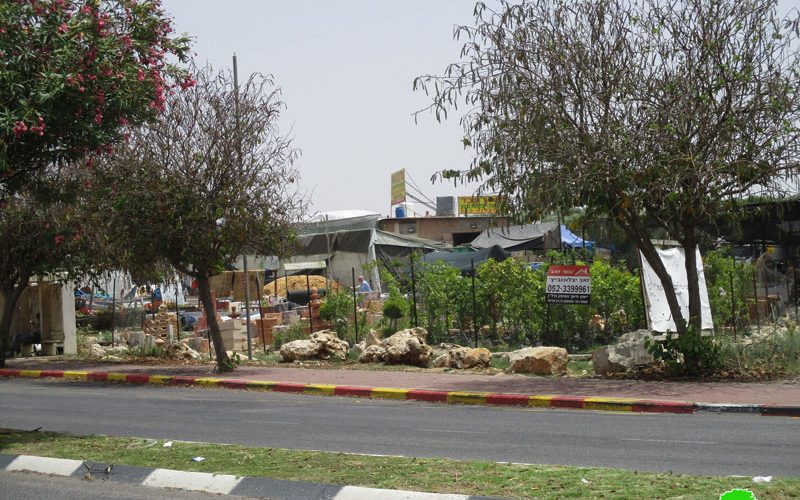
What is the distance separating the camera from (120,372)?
21.4 m

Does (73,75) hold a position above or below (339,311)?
above

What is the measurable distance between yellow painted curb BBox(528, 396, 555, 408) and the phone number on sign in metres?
5.97

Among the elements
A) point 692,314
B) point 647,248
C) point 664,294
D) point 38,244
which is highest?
point 38,244

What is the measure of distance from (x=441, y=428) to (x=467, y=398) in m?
3.63

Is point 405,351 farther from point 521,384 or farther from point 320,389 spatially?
point 521,384

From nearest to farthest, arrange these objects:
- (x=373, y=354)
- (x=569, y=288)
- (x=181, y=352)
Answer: (x=569, y=288), (x=373, y=354), (x=181, y=352)

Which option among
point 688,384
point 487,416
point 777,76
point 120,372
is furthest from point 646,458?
point 120,372

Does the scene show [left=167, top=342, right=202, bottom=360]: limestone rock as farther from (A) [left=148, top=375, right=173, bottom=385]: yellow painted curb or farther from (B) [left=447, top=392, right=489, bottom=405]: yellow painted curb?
(B) [left=447, top=392, right=489, bottom=405]: yellow painted curb

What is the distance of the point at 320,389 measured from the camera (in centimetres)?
1748

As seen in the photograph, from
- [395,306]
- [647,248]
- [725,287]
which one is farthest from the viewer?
[395,306]

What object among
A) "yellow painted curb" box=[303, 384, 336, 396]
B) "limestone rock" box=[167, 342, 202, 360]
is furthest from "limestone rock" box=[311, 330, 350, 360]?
"yellow painted curb" box=[303, 384, 336, 396]

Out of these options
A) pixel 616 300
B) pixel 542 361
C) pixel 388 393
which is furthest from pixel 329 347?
pixel 616 300

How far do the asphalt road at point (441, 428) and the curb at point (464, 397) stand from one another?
1.61 feet

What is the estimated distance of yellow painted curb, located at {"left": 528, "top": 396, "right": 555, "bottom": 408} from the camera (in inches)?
578
